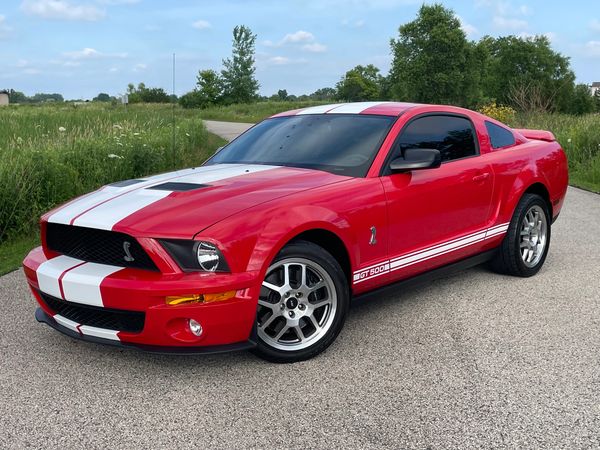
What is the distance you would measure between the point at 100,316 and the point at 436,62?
6773 cm

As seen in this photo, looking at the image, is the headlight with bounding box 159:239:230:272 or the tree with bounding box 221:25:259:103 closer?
the headlight with bounding box 159:239:230:272

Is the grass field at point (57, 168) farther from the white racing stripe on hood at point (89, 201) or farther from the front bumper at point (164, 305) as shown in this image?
the front bumper at point (164, 305)

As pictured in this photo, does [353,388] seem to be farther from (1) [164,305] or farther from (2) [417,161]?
(2) [417,161]

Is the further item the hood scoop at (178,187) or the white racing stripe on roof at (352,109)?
the white racing stripe on roof at (352,109)

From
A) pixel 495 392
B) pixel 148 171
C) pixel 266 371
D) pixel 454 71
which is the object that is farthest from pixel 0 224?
pixel 454 71

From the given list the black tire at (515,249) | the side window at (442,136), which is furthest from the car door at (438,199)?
the black tire at (515,249)

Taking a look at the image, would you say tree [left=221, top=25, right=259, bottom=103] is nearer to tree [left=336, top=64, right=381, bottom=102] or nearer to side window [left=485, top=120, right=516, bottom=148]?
tree [left=336, top=64, right=381, bottom=102]

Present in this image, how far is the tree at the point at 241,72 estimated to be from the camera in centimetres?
7075

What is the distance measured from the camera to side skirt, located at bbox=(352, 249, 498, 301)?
3849 mm

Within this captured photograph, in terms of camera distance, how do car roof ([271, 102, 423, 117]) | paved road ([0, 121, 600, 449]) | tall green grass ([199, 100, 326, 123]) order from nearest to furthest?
paved road ([0, 121, 600, 449]), car roof ([271, 102, 423, 117]), tall green grass ([199, 100, 326, 123])

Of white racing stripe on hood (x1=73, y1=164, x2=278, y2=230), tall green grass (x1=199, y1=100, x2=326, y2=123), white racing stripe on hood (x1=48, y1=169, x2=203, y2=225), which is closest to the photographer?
white racing stripe on hood (x1=73, y1=164, x2=278, y2=230)

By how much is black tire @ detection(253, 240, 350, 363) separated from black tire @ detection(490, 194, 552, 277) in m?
2.00

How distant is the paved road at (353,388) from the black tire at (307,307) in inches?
3.6

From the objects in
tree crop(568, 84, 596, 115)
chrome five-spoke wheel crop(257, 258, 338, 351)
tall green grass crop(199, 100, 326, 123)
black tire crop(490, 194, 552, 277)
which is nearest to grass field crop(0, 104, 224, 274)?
chrome five-spoke wheel crop(257, 258, 338, 351)
